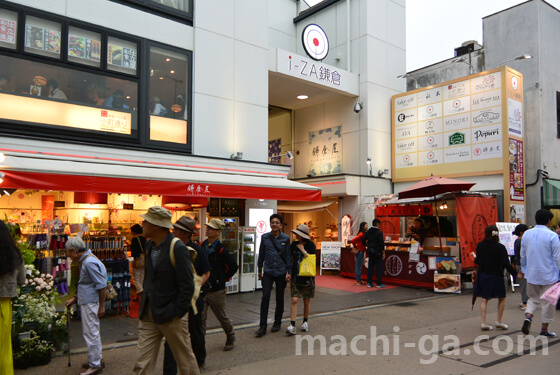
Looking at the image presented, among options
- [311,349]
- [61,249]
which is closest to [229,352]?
[311,349]

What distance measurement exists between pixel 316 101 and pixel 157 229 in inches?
558

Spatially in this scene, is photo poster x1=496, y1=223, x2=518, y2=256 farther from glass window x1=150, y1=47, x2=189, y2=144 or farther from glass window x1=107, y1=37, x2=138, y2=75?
glass window x1=107, y1=37, x2=138, y2=75

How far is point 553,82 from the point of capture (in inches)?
624

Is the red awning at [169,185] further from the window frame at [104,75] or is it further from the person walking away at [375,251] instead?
the person walking away at [375,251]

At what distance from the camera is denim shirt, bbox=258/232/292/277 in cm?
691

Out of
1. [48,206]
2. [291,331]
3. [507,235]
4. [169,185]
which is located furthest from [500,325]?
[48,206]

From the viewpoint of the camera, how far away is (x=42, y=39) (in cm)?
896

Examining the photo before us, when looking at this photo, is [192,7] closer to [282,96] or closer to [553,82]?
[282,96]

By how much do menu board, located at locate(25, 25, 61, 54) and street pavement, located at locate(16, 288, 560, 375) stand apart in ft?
20.4

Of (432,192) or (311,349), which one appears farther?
(432,192)

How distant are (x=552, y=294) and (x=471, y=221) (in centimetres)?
564

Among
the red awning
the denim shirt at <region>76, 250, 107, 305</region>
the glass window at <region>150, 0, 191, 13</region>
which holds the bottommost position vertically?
the denim shirt at <region>76, 250, 107, 305</region>

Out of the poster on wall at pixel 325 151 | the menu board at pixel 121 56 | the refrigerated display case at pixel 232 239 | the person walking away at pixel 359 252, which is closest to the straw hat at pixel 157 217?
the refrigerated display case at pixel 232 239

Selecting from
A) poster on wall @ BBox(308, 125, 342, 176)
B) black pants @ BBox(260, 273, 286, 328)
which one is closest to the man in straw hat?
black pants @ BBox(260, 273, 286, 328)
